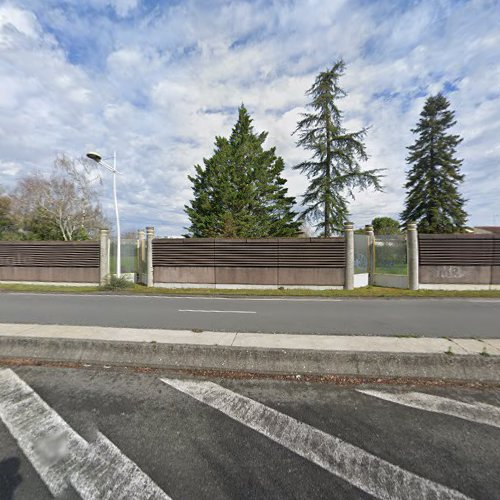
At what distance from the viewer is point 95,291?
1291 cm

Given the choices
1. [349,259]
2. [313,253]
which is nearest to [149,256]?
[313,253]

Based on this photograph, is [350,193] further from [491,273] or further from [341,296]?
[341,296]

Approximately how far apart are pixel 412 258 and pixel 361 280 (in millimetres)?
2484

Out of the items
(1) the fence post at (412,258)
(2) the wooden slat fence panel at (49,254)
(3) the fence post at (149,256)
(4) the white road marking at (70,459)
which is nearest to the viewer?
(4) the white road marking at (70,459)

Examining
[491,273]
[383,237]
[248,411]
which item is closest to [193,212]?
[383,237]

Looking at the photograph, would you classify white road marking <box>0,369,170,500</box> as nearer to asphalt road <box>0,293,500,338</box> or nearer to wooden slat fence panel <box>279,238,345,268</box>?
asphalt road <box>0,293,500,338</box>

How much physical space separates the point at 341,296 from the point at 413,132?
3051 cm

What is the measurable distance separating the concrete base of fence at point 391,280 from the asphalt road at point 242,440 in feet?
33.9

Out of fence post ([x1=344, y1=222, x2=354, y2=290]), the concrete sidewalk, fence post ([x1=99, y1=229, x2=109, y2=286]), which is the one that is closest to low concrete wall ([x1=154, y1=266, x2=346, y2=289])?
fence post ([x1=344, y1=222, x2=354, y2=290])

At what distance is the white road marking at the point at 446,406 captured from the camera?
3.00 metres

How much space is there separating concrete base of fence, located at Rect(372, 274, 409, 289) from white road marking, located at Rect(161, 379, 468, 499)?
12.1 meters

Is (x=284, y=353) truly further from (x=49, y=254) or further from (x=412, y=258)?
(x=49, y=254)

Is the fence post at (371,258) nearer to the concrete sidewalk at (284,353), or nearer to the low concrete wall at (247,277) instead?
the low concrete wall at (247,277)

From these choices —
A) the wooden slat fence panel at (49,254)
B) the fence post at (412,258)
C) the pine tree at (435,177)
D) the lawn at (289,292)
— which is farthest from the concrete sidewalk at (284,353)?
the pine tree at (435,177)
